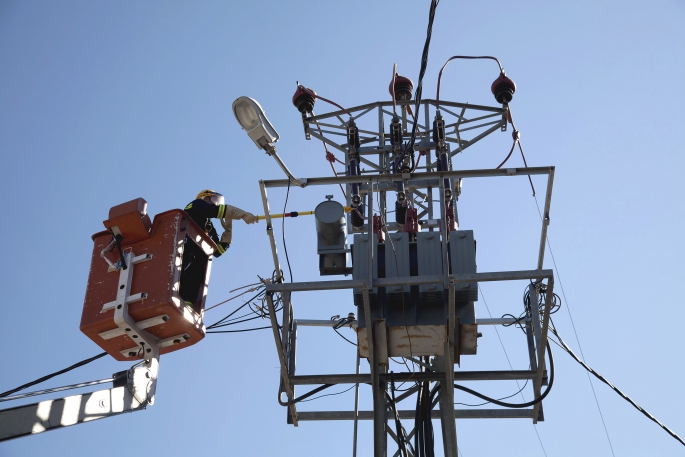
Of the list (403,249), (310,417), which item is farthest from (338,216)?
(310,417)

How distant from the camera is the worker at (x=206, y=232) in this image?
8.87 metres

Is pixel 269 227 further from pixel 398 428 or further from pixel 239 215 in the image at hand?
pixel 398 428

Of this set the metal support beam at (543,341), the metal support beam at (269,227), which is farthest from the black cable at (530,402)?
the metal support beam at (269,227)

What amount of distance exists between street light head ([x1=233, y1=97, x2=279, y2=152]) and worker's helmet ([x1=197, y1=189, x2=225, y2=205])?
1911 millimetres

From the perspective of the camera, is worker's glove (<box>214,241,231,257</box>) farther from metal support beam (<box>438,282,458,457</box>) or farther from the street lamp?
metal support beam (<box>438,282,458,457</box>)

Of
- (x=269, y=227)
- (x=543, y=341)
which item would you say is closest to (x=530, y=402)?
(x=543, y=341)

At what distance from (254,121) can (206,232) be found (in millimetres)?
1726

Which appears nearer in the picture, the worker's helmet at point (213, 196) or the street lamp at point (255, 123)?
the street lamp at point (255, 123)

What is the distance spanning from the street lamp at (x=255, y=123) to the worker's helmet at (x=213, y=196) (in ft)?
6.24

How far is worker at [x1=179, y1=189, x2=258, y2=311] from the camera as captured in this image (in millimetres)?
8867

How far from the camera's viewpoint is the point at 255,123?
28.1ft

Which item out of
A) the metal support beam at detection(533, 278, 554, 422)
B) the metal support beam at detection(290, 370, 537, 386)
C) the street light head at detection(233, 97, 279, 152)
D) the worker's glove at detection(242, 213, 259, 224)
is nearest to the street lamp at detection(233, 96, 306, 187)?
the street light head at detection(233, 97, 279, 152)

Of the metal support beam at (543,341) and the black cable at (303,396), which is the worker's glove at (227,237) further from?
the metal support beam at (543,341)

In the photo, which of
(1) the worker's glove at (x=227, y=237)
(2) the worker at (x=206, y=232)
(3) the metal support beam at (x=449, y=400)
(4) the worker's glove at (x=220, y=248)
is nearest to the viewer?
(3) the metal support beam at (x=449, y=400)
